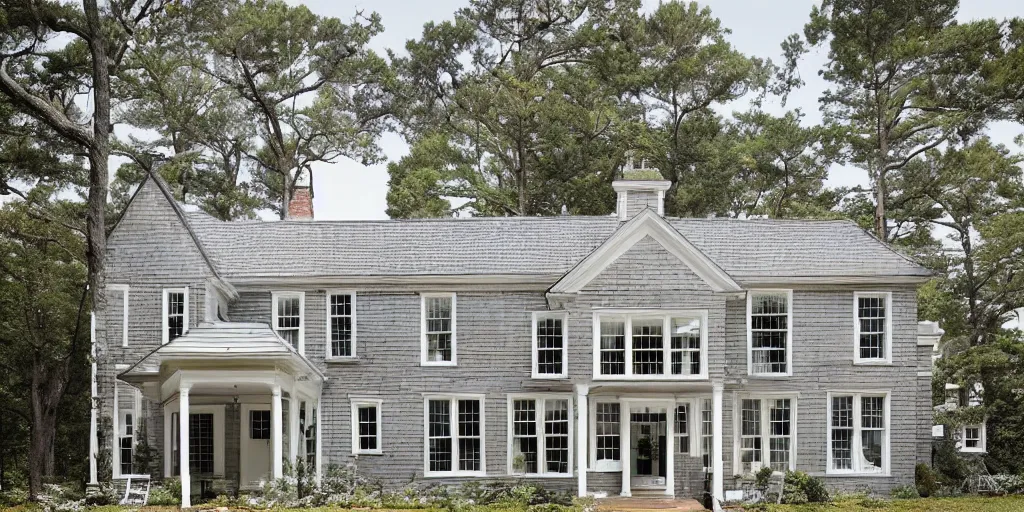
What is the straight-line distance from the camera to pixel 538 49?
46.4 meters

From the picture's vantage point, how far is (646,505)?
2683 cm

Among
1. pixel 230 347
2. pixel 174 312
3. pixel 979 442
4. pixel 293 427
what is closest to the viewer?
pixel 230 347

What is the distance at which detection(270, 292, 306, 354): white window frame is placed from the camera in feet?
97.3


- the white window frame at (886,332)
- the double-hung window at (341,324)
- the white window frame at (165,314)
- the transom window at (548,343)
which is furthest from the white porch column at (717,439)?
the white window frame at (165,314)

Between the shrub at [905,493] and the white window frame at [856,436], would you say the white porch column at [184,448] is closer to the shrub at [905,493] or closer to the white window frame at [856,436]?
the white window frame at [856,436]

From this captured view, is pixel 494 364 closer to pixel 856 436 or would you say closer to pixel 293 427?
pixel 293 427

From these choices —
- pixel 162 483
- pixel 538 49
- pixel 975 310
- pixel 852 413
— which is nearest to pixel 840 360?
pixel 852 413

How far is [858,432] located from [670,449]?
4.77 m

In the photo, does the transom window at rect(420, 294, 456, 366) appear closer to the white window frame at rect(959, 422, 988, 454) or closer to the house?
the house

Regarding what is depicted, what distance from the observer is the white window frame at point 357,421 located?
96.4 ft

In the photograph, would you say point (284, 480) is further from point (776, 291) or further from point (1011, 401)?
point (1011, 401)

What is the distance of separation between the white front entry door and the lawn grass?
11731 millimetres

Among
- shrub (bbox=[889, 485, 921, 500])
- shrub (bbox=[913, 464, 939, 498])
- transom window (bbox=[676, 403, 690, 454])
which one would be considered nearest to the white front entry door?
transom window (bbox=[676, 403, 690, 454])

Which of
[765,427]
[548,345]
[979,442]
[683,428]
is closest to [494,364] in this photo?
[548,345]
